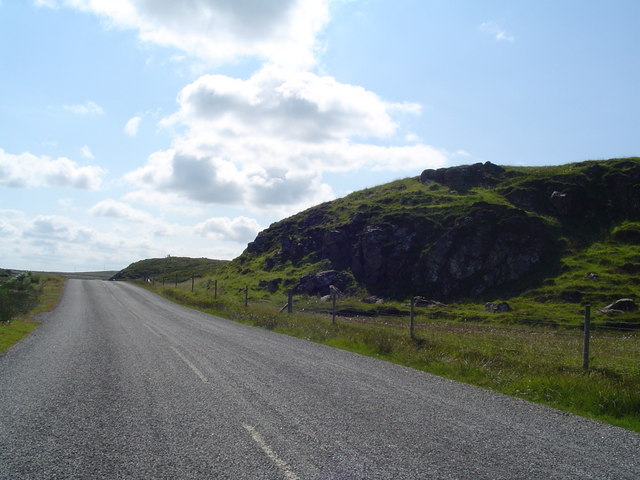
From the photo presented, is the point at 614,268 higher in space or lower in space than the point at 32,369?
Answer: higher

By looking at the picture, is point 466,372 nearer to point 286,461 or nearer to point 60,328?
point 286,461

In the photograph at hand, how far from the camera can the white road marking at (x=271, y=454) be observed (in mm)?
5281

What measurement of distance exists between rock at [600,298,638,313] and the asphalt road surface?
26.8 meters

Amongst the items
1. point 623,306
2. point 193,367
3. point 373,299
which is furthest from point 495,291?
point 193,367

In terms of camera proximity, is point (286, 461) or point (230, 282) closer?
point (286, 461)

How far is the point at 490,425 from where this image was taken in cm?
765

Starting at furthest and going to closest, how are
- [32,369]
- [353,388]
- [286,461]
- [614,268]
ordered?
[614,268] < [32,369] < [353,388] < [286,461]

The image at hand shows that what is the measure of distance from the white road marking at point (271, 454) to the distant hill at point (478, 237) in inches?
1469

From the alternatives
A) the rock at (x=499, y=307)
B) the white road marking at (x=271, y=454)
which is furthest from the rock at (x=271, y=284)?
the white road marking at (x=271, y=454)

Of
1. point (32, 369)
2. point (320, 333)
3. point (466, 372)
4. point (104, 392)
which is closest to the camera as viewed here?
point (104, 392)

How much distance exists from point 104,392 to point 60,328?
13.6 m

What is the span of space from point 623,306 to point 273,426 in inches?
1333

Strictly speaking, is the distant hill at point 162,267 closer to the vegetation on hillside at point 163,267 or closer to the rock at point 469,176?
the vegetation on hillside at point 163,267

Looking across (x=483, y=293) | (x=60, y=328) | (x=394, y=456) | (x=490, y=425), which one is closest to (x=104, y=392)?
(x=394, y=456)
